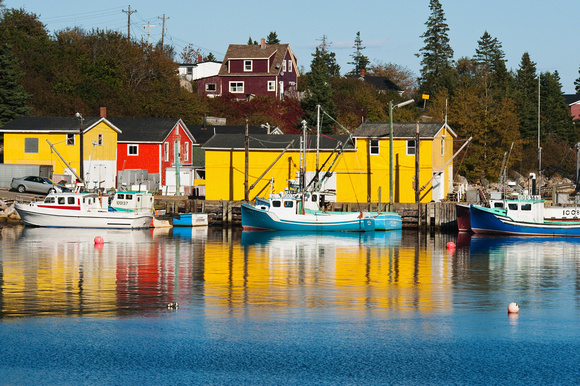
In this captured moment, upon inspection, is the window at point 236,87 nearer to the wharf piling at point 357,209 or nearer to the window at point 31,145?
the window at point 31,145

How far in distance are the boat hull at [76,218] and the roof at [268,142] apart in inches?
399

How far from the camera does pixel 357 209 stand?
63406 mm

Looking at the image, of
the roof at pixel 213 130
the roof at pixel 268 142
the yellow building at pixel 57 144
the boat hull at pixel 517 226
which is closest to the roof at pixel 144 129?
the yellow building at pixel 57 144

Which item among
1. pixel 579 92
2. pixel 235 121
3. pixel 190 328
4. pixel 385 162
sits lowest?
pixel 190 328

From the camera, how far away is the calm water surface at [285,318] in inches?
929

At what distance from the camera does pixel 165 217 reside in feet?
212

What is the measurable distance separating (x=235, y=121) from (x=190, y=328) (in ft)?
246

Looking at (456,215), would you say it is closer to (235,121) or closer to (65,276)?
(65,276)

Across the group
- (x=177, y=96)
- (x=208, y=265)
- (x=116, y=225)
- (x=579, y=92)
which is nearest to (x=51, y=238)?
(x=116, y=225)

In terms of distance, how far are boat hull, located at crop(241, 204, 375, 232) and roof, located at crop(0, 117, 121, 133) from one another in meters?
22.4

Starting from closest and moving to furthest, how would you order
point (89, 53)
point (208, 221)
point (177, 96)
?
point (208, 221) < point (177, 96) < point (89, 53)

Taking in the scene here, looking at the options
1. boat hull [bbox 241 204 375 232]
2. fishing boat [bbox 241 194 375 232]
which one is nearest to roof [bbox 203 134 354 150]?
fishing boat [bbox 241 194 375 232]

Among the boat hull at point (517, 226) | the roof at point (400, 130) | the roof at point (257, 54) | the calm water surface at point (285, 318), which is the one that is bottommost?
the calm water surface at point (285, 318)

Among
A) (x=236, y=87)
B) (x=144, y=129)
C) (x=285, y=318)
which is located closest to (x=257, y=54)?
(x=236, y=87)
